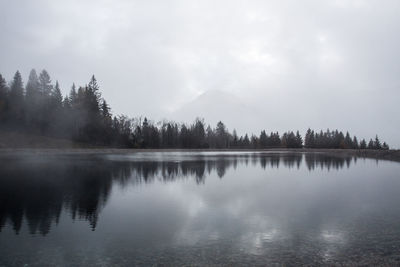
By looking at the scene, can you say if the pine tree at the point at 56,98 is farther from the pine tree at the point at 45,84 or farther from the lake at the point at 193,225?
the lake at the point at 193,225

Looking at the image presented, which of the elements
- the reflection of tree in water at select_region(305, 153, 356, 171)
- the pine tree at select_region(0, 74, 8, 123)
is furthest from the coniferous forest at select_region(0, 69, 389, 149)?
the reflection of tree in water at select_region(305, 153, 356, 171)

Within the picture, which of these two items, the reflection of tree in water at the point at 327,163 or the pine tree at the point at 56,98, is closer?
the reflection of tree in water at the point at 327,163

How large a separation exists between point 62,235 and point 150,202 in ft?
24.7

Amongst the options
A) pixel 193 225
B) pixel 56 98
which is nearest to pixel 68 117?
→ pixel 56 98

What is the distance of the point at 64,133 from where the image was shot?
311ft

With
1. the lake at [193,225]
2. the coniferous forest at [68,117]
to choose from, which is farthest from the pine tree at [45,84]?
the lake at [193,225]

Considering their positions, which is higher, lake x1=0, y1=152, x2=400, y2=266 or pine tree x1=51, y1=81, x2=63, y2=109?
pine tree x1=51, y1=81, x2=63, y2=109

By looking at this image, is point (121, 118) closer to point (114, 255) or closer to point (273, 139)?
point (273, 139)

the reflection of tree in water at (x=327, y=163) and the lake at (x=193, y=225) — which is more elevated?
the reflection of tree in water at (x=327, y=163)

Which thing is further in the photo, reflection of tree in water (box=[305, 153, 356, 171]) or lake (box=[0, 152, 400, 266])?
reflection of tree in water (box=[305, 153, 356, 171])

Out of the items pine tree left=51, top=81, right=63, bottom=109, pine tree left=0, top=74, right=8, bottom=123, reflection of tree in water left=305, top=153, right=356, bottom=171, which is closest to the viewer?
reflection of tree in water left=305, top=153, right=356, bottom=171

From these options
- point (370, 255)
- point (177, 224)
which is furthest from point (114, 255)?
point (370, 255)

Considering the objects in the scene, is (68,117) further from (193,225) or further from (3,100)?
(193,225)

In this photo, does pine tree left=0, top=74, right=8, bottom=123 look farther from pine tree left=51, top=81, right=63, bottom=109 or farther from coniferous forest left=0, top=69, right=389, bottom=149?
pine tree left=51, top=81, right=63, bottom=109
